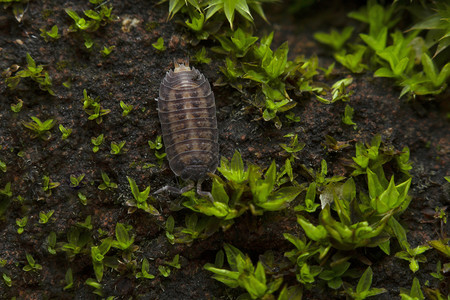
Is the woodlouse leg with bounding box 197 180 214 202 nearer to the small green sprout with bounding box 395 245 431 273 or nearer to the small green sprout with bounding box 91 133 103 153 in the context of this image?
the small green sprout with bounding box 91 133 103 153

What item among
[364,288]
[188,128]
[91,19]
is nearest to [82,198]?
[188,128]

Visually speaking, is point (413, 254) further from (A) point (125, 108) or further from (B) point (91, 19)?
(B) point (91, 19)

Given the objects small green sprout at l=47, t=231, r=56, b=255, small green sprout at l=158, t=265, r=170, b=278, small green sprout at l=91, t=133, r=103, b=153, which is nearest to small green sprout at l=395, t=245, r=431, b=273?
small green sprout at l=158, t=265, r=170, b=278

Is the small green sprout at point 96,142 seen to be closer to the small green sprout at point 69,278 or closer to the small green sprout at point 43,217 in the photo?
the small green sprout at point 43,217

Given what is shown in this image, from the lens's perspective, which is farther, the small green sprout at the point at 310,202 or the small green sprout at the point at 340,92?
the small green sprout at the point at 340,92

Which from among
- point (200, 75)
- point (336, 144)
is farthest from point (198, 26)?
point (336, 144)

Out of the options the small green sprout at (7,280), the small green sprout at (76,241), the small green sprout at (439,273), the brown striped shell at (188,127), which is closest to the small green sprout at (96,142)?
the brown striped shell at (188,127)

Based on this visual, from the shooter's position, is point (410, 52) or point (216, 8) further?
point (410, 52)
